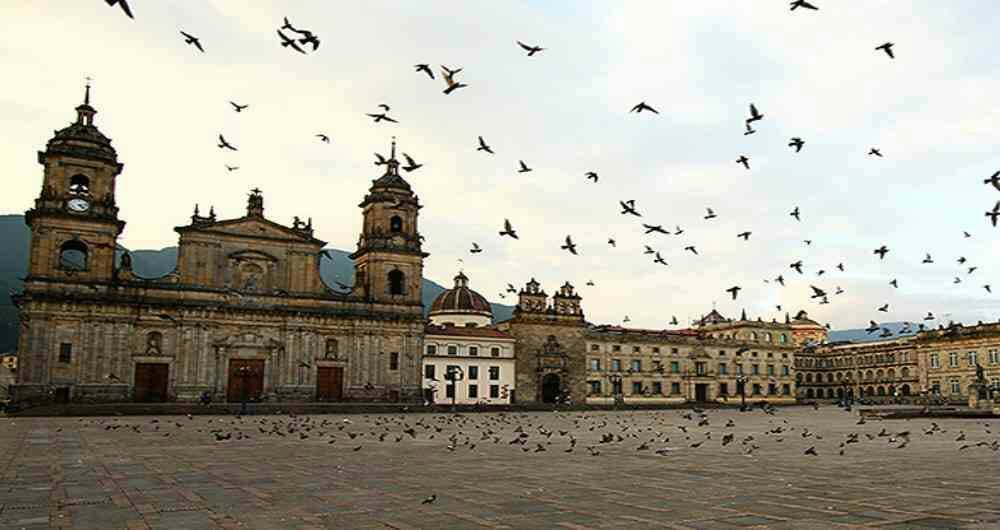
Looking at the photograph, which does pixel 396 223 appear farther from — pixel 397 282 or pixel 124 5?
pixel 124 5

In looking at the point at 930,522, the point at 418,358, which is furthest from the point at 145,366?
the point at 930,522

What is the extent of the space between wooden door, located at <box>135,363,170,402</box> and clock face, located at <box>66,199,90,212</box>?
11229 mm

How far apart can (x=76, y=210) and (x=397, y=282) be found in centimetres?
2395

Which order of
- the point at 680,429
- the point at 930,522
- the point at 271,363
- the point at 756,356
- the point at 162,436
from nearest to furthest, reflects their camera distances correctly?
1. the point at 930,522
2. the point at 162,436
3. the point at 680,429
4. the point at 271,363
5. the point at 756,356

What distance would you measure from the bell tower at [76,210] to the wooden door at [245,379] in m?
10.7

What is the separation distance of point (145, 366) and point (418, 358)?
66.3ft

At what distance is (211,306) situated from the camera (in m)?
56.5

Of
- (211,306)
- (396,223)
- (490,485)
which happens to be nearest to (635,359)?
(396,223)

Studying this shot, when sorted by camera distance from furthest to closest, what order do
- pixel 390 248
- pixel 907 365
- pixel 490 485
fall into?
pixel 907 365 < pixel 390 248 < pixel 490 485

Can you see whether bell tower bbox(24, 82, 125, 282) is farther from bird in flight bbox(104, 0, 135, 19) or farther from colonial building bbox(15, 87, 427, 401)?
bird in flight bbox(104, 0, 135, 19)

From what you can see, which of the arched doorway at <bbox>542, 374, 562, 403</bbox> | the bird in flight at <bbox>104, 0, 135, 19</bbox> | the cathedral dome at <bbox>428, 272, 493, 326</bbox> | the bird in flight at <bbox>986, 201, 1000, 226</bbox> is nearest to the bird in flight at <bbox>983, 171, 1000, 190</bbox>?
the bird in flight at <bbox>986, 201, 1000, 226</bbox>

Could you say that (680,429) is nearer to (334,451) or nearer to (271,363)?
(334,451)

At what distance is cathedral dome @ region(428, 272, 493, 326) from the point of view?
83.8m

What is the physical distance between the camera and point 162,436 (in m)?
24.6
